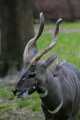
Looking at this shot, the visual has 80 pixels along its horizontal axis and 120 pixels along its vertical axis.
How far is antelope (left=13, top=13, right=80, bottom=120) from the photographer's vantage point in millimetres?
5371

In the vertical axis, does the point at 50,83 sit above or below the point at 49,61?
below

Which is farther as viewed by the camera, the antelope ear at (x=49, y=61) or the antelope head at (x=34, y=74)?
the antelope ear at (x=49, y=61)

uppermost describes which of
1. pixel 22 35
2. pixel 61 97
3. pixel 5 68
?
pixel 61 97

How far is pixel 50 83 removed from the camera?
556cm

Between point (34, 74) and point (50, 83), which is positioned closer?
point (34, 74)

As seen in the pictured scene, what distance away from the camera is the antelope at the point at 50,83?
211 inches

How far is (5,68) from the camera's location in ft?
32.0

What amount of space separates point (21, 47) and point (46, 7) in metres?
15.3

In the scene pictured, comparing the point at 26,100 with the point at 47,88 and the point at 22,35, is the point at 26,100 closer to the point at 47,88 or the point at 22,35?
the point at 22,35

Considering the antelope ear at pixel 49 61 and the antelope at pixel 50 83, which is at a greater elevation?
the antelope ear at pixel 49 61

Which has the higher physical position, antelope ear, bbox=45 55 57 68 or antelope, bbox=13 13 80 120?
antelope ear, bbox=45 55 57 68

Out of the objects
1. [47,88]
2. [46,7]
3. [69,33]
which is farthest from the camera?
[46,7]

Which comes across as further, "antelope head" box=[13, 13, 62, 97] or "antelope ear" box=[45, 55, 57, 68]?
"antelope ear" box=[45, 55, 57, 68]

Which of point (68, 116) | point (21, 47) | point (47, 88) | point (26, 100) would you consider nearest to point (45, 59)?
point (47, 88)
